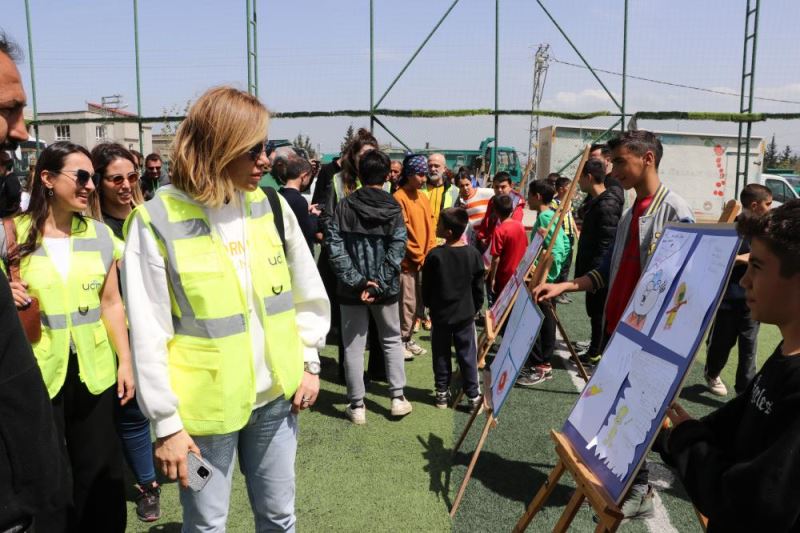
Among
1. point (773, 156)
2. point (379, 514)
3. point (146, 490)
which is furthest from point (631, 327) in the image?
point (773, 156)

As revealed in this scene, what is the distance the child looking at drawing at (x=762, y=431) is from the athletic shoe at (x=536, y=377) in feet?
11.2

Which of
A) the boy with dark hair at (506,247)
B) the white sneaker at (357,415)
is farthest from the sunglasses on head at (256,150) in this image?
the boy with dark hair at (506,247)

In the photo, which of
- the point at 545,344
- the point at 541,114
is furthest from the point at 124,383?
the point at 541,114

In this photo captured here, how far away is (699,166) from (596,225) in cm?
1300

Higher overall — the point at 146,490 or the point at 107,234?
the point at 107,234

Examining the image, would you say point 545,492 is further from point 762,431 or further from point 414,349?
point 414,349

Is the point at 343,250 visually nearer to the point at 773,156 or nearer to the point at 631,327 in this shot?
the point at 631,327

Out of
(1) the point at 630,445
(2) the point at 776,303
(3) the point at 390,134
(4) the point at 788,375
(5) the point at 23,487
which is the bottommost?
(1) the point at 630,445

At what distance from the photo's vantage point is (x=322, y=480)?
3.40m

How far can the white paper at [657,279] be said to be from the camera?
2055mm

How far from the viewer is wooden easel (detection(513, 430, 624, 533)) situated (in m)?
1.77

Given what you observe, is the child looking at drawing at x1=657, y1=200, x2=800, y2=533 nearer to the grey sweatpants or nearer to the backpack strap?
the backpack strap

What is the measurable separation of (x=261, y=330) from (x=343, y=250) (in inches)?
88.7

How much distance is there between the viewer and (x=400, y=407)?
429 centimetres
